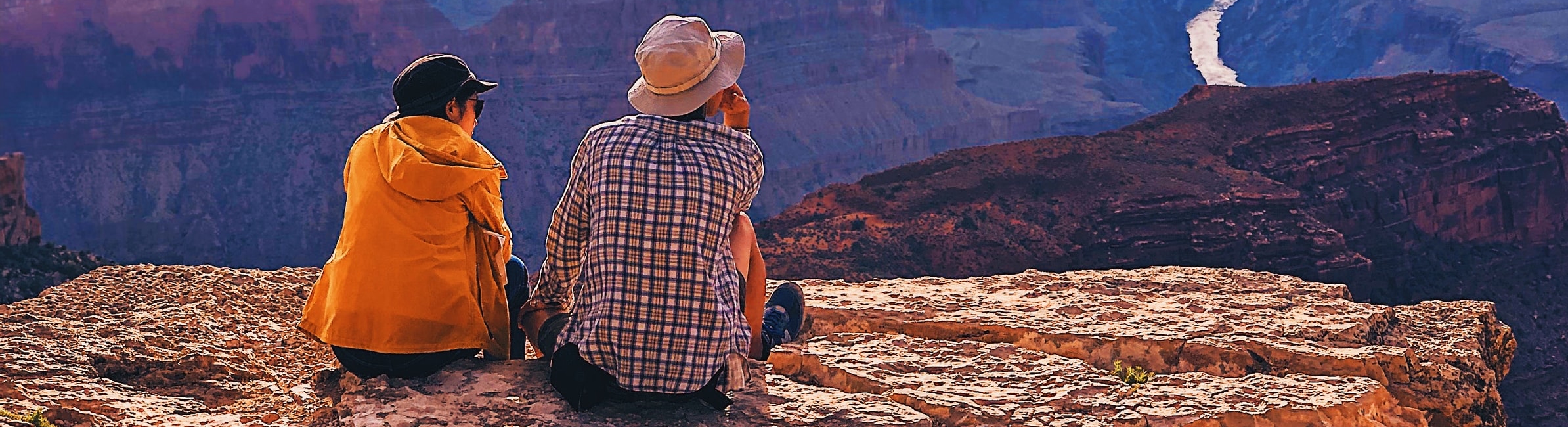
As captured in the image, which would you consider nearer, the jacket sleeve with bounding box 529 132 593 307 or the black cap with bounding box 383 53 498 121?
the jacket sleeve with bounding box 529 132 593 307

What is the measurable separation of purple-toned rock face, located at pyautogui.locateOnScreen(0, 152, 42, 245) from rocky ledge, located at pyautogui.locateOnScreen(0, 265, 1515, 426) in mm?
7582

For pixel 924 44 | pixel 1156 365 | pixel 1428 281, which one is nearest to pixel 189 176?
pixel 924 44

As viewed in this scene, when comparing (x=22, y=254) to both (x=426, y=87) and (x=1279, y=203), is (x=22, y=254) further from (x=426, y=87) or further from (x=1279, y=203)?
(x=1279, y=203)

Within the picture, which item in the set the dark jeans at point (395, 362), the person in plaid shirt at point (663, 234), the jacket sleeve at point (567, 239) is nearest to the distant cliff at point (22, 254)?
the dark jeans at point (395, 362)

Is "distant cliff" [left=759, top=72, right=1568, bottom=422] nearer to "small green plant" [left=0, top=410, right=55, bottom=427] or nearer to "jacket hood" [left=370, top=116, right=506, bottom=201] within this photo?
"jacket hood" [left=370, top=116, right=506, bottom=201]

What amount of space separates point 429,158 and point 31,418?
5.15 feet

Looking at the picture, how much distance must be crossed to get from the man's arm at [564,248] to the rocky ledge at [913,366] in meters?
0.22

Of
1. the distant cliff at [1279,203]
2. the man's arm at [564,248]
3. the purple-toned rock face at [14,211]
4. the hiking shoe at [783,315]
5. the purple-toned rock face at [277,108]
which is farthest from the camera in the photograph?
the purple-toned rock face at [277,108]

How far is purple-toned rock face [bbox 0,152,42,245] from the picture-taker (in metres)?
12.7

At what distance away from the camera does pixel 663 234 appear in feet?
11.9

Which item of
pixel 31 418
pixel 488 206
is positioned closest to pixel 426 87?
pixel 488 206

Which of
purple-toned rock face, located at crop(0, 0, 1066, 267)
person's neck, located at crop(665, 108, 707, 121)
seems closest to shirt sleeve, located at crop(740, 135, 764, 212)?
person's neck, located at crop(665, 108, 707, 121)

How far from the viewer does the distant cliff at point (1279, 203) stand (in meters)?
18.0

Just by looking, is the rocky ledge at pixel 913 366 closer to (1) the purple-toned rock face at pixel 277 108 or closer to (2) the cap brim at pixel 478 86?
(2) the cap brim at pixel 478 86
